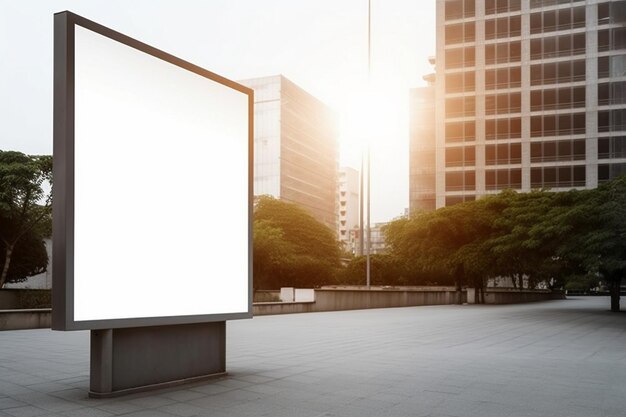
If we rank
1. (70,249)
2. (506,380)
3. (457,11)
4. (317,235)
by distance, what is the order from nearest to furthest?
(70,249) < (506,380) < (317,235) < (457,11)

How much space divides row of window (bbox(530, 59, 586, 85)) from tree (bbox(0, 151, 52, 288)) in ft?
179

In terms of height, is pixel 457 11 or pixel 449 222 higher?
pixel 457 11

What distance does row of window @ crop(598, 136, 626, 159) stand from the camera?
2505 inches

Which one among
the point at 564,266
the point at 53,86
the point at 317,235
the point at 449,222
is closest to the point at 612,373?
the point at 53,86

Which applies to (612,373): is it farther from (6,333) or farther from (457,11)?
(457,11)

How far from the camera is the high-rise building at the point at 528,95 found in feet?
213

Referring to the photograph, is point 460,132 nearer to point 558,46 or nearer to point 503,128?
point 503,128

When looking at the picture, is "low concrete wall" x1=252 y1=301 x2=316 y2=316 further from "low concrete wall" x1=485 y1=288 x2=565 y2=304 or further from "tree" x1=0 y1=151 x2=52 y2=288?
→ "low concrete wall" x1=485 y1=288 x2=565 y2=304

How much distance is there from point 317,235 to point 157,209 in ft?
193

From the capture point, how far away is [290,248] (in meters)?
59.0

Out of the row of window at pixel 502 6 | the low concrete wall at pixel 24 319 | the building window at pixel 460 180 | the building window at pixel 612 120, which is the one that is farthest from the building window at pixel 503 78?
the low concrete wall at pixel 24 319

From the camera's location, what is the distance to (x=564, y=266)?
82.3 feet

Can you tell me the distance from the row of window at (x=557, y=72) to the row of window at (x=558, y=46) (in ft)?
3.21

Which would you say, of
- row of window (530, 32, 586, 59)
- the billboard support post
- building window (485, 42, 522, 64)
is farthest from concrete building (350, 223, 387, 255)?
the billboard support post
